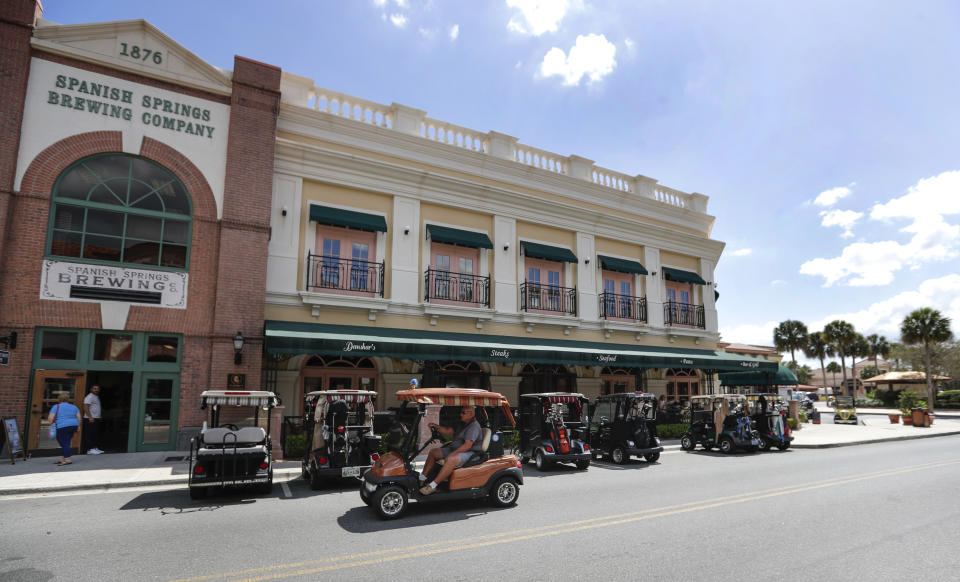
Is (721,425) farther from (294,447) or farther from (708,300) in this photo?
(294,447)

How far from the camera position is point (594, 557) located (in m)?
Result: 5.92

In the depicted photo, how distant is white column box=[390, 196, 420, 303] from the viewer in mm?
17250

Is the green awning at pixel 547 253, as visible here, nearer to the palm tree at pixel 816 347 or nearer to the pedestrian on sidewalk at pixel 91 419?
the pedestrian on sidewalk at pixel 91 419

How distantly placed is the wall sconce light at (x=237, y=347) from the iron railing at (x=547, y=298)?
32.2 feet

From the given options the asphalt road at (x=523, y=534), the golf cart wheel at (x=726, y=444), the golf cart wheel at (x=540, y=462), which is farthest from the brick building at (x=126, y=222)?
the golf cart wheel at (x=726, y=444)

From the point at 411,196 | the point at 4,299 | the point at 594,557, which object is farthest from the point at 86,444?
Answer: the point at 594,557

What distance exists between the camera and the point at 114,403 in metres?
13.7

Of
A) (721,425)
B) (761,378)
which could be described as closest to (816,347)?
(761,378)

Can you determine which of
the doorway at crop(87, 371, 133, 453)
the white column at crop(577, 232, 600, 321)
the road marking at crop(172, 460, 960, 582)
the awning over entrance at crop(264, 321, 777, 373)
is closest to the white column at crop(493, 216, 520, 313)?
the awning over entrance at crop(264, 321, 777, 373)

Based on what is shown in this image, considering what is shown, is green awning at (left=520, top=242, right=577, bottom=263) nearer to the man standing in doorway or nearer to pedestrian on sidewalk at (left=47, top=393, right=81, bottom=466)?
the man standing in doorway

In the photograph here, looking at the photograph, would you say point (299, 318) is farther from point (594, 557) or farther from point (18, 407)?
point (594, 557)

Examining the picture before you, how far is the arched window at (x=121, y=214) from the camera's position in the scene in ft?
43.9

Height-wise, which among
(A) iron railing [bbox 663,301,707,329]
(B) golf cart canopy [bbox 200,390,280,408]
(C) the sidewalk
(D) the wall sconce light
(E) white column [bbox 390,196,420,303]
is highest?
(E) white column [bbox 390,196,420,303]

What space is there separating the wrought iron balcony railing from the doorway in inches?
212
